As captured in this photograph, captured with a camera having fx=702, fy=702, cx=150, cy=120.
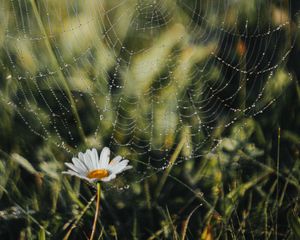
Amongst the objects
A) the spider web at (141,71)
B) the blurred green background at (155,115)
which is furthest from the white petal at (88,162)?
the spider web at (141,71)

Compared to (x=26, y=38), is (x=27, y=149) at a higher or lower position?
lower

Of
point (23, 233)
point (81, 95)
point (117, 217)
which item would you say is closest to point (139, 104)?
point (81, 95)

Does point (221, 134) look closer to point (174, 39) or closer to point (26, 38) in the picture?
point (174, 39)

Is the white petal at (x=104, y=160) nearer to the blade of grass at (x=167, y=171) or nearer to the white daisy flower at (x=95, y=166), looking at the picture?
the white daisy flower at (x=95, y=166)

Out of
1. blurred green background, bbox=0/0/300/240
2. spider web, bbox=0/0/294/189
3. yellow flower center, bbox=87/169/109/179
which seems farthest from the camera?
spider web, bbox=0/0/294/189

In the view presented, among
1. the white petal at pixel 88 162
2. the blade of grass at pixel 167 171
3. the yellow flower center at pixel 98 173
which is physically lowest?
the blade of grass at pixel 167 171

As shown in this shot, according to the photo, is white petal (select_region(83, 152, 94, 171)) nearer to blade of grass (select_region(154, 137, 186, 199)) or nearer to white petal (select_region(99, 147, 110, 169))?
white petal (select_region(99, 147, 110, 169))

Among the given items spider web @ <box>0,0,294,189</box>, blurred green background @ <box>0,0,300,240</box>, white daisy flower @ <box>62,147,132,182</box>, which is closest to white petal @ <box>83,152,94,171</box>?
white daisy flower @ <box>62,147,132,182</box>

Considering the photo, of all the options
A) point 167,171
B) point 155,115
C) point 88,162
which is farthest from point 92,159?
point 155,115
